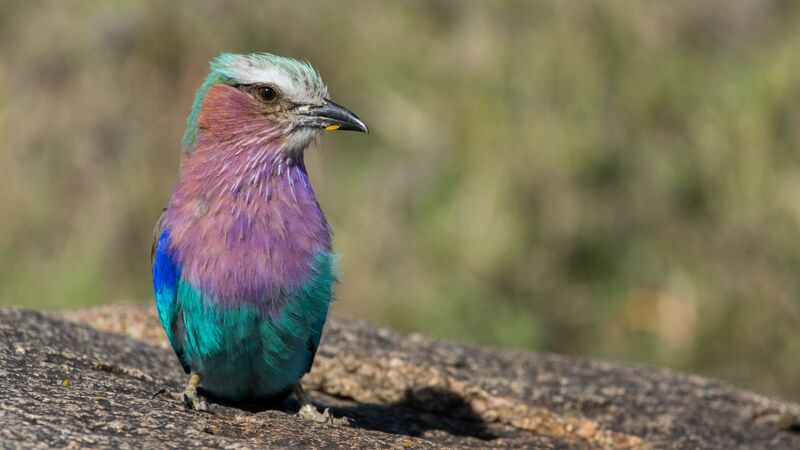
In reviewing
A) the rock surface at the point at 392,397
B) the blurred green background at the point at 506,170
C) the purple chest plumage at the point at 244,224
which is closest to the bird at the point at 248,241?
the purple chest plumage at the point at 244,224

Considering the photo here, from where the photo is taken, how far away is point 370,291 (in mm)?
8531

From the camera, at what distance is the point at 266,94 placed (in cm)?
454

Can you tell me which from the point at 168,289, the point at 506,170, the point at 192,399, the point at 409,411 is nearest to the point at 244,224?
the point at 168,289

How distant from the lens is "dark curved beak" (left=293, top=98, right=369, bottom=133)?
4.55m

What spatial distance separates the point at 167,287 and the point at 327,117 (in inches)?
33.2

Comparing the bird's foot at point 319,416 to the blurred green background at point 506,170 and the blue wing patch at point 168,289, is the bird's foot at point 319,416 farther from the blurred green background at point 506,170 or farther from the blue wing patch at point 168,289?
the blurred green background at point 506,170

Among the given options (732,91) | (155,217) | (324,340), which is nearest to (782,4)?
(732,91)

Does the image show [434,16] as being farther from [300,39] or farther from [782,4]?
[782,4]

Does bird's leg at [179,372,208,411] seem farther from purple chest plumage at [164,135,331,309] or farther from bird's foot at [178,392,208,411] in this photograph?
purple chest plumage at [164,135,331,309]

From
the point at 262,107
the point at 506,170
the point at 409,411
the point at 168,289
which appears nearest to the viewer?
the point at 168,289

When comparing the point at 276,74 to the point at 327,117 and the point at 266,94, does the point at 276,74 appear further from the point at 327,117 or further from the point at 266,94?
the point at 327,117

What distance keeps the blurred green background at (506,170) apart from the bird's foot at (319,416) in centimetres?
376

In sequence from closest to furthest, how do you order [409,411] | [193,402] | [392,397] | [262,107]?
[193,402]
[262,107]
[409,411]
[392,397]

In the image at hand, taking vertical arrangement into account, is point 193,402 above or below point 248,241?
below
